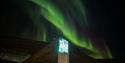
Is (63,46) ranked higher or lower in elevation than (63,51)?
higher

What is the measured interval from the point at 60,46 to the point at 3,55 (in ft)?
12.1

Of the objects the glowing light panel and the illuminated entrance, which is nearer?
the illuminated entrance

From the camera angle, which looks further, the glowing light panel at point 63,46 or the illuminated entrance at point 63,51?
the glowing light panel at point 63,46

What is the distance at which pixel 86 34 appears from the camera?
15.5 metres

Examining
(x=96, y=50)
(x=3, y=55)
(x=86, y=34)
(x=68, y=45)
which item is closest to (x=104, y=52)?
(x=96, y=50)

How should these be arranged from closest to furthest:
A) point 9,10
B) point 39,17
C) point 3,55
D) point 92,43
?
point 3,55, point 9,10, point 39,17, point 92,43

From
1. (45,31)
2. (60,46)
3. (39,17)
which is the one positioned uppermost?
(39,17)

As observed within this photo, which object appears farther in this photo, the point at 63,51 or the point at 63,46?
the point at 63,46

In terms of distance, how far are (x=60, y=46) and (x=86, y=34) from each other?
275 cm

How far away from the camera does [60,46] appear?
13695mm

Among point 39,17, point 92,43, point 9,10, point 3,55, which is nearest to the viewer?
point 3,55

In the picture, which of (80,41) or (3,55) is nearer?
(3,55)

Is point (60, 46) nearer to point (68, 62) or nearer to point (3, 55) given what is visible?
point (68, 62)

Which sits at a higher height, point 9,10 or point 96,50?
point 9,10
